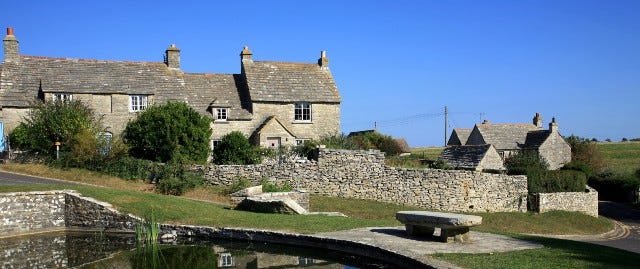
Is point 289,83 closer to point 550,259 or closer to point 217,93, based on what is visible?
point 217,93

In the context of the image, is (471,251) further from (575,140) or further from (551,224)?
(575,140)

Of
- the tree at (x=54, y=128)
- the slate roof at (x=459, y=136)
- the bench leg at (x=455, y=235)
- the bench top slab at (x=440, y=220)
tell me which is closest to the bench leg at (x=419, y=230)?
the bench top slab at (x=440, y=220)

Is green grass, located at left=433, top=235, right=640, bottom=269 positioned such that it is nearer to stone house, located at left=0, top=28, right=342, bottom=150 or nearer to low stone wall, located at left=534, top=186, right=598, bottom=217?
low stone wall, located at left=534, top=186, right=598, bottom=217

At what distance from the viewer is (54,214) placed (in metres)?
21.0

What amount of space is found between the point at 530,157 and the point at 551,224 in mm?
10542

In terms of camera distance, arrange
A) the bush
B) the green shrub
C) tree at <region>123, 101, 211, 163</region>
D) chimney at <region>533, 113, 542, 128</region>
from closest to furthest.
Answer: the green shrub, tree at <region>123, 101, 211, 163</region>, the bush, chimney at <region>533, 113, 542, 128</region>

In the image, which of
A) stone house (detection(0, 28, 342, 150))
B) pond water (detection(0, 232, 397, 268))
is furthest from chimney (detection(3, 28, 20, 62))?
pond water (detection(0, 232, 397, 268))

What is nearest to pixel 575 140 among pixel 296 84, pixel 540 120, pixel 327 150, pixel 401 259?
pixel 540 120

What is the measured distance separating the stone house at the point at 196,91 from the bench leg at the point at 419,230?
76.0 ft

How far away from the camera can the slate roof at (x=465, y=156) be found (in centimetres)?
3869

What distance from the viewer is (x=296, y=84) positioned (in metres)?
41.8

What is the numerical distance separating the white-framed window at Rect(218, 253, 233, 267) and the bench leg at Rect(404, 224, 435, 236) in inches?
203

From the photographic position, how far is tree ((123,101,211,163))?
103 feet

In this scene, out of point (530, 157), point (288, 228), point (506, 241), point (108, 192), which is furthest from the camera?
point (530, 157)
